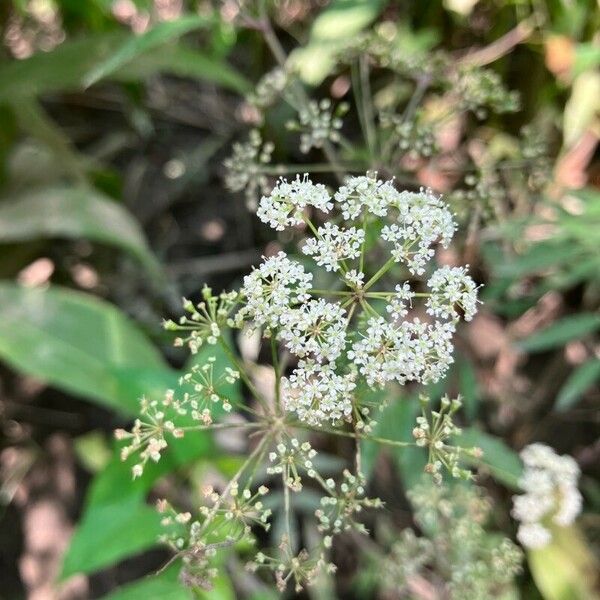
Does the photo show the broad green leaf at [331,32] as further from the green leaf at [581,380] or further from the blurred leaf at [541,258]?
the green leaf at [581,380]

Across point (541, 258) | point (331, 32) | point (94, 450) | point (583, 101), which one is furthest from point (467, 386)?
point (94, 450)

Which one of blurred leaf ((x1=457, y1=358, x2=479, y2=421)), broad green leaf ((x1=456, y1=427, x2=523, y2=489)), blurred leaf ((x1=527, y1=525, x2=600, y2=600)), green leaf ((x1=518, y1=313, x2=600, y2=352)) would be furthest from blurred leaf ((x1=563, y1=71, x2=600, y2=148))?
blurred leaf ((x1=527, y1=525, x2=600, y2=600))

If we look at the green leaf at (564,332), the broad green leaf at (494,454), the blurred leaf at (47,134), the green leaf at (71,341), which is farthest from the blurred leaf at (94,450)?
the green leaf at (564,332)

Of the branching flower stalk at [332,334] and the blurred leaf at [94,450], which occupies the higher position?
the branching flower stalk at [332,334]

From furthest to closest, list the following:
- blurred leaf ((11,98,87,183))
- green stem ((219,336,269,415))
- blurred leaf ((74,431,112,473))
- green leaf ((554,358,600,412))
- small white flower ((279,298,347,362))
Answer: blurred leaf ((74,431,112,473)) → blurred leaf ((11,98,87,183)) → green leaf ((554,358,600,412)) → green stem ((219,336,269,415)) → small white flower ((279,298,347,362))

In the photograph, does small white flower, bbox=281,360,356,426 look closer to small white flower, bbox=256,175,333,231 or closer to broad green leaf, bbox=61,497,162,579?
small white flower, bbox=256,175,333,231

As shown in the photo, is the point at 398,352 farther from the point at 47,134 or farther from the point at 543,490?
the point at 47,134
